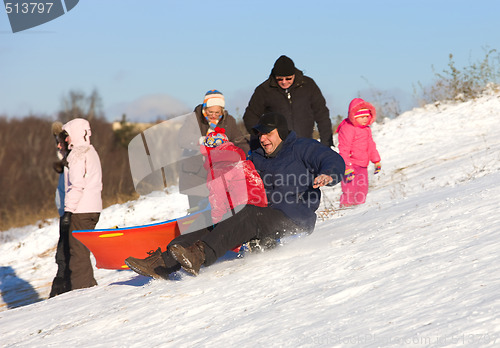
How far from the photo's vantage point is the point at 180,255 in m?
5.07

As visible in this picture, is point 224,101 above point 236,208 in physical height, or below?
above

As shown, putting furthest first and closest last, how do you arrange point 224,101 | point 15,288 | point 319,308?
1. point 15,288
2. point 224,101
3. point 319,308

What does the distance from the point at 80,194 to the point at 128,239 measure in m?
1.16

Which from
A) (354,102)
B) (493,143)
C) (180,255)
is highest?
(354,102)

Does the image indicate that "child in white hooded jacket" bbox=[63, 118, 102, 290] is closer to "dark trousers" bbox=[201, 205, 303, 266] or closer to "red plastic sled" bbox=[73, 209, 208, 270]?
"red plastic sled" bbox=[73, 209, 208, 270]

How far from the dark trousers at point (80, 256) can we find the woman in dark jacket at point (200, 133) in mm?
1263

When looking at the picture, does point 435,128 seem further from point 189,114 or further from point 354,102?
point 189,114

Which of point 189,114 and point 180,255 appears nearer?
point 180,255

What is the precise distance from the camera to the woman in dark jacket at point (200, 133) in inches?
253

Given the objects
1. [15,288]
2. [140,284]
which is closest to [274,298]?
[140,284]

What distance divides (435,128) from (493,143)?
7.99ft

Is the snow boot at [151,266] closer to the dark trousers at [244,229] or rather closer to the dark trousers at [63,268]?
the dark trousers at [244,229]

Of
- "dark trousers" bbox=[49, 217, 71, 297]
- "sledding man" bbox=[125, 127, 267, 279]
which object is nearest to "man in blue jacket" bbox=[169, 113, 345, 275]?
"sledding man" bbox=[125, 127, 267, 279]

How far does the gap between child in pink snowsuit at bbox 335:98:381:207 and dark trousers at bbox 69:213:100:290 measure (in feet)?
11.8
